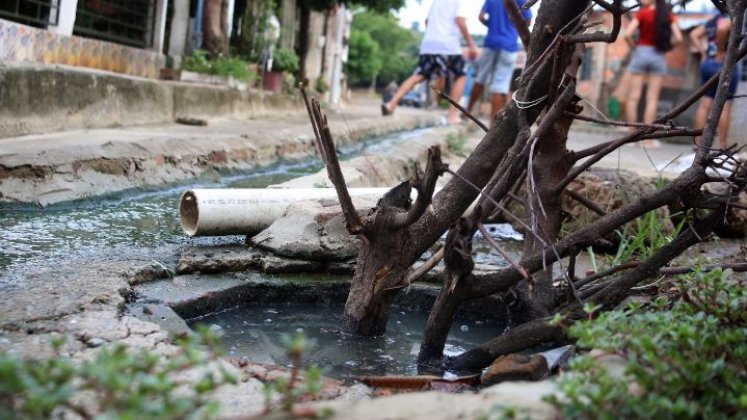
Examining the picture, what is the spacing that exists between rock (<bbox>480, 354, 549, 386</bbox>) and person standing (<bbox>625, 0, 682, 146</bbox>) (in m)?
7.53

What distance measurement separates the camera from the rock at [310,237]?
126 inches

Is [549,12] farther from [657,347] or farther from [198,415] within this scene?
[198,415]

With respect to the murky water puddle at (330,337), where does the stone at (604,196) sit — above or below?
above

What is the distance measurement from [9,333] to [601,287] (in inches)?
67.0

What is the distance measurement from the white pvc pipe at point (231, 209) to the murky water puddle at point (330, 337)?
53 cm

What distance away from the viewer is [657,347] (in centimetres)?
168

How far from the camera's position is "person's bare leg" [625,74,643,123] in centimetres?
926

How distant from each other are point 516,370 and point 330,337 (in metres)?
0.80

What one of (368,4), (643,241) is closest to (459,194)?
(643,241)

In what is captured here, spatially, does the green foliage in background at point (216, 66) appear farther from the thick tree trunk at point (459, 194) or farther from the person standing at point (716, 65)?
the thick tree trunk at point (459, 194)

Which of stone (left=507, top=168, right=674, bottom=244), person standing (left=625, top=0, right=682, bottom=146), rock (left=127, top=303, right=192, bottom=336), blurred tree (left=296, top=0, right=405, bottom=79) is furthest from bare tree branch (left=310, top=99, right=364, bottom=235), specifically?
blurred tree (left=296, top=0, right=405, bottom=79)

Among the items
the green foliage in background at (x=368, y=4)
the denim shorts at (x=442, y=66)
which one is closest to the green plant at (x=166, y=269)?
the denim shorts at (x=442, y=66)

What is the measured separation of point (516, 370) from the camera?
217cm

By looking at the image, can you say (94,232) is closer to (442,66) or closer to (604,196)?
(604,196)
